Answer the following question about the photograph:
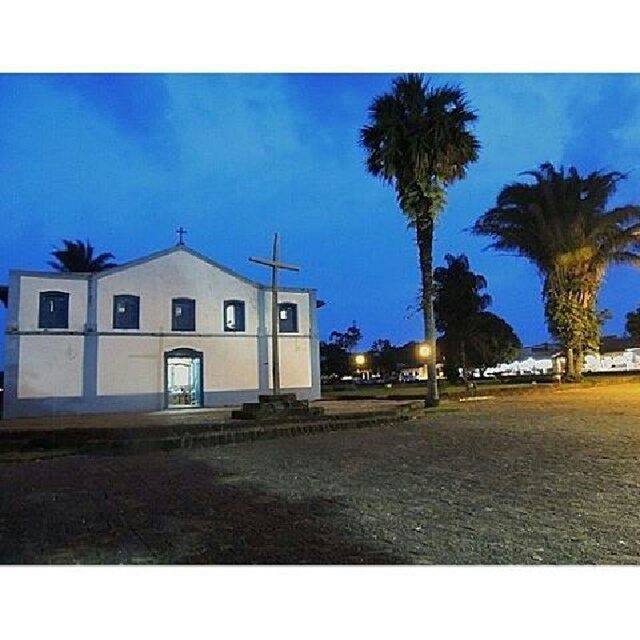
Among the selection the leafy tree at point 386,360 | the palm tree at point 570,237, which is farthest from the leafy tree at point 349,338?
the palm tree at point 570,237

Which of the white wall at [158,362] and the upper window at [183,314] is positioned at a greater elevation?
the upper window at [183,314]

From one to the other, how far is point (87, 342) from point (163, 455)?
9.47 metres

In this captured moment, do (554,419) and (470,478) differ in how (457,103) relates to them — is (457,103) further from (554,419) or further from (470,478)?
(470,478)

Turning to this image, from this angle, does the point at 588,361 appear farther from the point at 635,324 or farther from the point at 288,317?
the point at 288,317

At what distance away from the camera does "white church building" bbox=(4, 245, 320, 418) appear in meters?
15.7

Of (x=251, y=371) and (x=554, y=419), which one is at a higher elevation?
(x=251, y=371)

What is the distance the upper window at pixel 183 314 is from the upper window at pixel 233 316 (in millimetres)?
1032

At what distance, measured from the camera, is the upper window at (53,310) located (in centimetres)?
1598

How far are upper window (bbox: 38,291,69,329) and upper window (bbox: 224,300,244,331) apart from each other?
4.64 meters

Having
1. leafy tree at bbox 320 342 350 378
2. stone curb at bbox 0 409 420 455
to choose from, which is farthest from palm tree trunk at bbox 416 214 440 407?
leafy tree at bbox 320 342 350 378

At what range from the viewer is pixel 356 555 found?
3.51 meters

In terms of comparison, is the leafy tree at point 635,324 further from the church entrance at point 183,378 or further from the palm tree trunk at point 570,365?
the church entrance at point 183,378

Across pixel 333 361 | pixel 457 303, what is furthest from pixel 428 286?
pixel 333 361

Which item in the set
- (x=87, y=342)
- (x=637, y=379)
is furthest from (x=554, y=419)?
(x=637, y=379)
